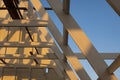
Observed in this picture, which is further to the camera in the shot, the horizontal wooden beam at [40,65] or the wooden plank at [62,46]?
the horizontal wooden beam at [40,65]

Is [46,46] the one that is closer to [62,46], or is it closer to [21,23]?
[62,46]

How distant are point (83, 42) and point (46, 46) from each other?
3.18m

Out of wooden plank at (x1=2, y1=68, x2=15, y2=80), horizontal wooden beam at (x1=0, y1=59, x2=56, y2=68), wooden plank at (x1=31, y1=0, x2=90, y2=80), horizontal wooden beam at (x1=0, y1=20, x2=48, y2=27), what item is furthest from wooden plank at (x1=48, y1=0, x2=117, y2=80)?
wooden plank at (x1=2, y1=68, x2=15, y2=80)

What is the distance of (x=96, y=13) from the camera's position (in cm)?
515

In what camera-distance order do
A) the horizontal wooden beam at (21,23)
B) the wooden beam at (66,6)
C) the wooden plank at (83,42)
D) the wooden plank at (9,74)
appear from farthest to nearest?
the wooden plank at (9,74)
the horizontal wooden beam at (21,23)
the wooden beam at (66,6)
the wooden plank at (83,42)

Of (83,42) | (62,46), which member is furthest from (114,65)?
(62,46)

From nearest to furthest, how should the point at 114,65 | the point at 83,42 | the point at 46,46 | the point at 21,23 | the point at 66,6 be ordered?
the point at 114,65 < the point at 83,42 < the point at 66,6 < the point at 21,23 < the point at 46,46

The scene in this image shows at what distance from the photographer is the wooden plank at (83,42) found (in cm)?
331

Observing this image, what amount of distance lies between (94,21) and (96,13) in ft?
0.58

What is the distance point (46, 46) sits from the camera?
262 inches

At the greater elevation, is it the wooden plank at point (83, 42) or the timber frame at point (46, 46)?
the wooden plank at point (83, 42)

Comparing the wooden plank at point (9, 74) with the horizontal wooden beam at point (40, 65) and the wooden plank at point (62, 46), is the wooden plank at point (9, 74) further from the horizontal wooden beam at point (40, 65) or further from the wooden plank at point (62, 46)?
the wooden plank at point (62, 46)

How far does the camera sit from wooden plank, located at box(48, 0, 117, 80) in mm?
3312

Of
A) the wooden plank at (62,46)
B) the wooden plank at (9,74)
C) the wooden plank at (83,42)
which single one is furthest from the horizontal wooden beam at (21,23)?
the wooden plank at (9,74)
